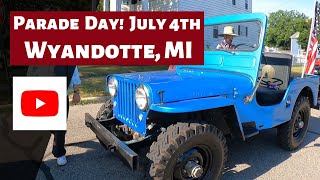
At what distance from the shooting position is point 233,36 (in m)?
→ 4.19

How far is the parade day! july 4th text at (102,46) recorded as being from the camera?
5.99m

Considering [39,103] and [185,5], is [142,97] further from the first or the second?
[185,5]

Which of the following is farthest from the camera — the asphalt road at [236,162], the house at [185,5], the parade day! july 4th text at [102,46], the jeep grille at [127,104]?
Result: the house at [185,5]

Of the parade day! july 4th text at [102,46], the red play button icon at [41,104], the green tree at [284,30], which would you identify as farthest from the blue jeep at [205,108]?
the green tree at [284,30]

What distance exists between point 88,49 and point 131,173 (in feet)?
11.6

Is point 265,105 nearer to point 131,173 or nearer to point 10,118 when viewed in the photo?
point 131,173

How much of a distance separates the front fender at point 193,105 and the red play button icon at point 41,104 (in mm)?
1740

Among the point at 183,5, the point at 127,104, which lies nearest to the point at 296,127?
the point at 127,104

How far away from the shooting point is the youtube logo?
3.94m

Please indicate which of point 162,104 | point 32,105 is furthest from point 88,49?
point 162,104

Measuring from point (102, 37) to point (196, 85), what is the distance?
424 centimetres

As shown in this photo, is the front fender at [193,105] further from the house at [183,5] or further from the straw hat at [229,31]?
the house at [183,5]

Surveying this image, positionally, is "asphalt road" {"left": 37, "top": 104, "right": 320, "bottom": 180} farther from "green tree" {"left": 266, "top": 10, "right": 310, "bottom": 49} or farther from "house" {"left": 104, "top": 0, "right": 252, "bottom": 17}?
"green tree" {"left": 266, "top": 10, "right": 310, "bottom": 49}

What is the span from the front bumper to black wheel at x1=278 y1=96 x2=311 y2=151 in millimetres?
2494
